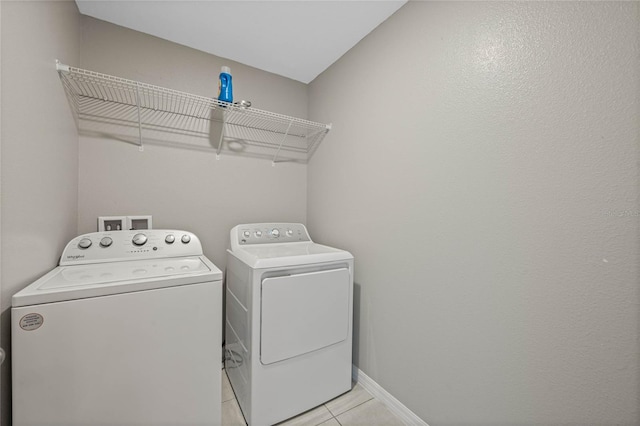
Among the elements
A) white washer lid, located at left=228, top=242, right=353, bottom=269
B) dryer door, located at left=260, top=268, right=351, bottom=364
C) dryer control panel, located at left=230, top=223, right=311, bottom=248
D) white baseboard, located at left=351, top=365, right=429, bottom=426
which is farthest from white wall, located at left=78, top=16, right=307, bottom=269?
white baseboard, located at left=351, top=365, right=429, bottom=426

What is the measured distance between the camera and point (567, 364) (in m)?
0.88

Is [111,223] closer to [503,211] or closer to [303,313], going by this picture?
[303,313]

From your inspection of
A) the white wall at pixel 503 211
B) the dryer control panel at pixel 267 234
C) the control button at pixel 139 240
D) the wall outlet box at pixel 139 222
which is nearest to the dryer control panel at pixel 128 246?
the control button at pixel 139 240

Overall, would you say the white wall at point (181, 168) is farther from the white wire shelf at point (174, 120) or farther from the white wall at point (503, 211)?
the white wall at point (503, 211)

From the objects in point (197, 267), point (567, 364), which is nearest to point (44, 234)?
point (197, 267)

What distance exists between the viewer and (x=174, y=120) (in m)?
1.87

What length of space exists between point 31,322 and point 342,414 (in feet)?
5.09

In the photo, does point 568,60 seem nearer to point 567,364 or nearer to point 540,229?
point 540,229

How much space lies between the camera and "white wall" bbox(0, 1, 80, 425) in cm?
86

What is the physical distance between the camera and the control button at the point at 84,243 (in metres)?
1.39

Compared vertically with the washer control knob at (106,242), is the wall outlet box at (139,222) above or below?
above

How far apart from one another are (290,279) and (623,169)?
1376mm

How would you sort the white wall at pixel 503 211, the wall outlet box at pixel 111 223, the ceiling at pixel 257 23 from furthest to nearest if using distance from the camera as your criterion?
the wall outlet box at pixel 111 223
the ceiling at pixel 257 23
the white wall at pixel 503 211

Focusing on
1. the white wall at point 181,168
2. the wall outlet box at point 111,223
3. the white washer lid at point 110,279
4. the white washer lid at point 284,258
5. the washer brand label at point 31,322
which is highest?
the white wall at point 181,168
